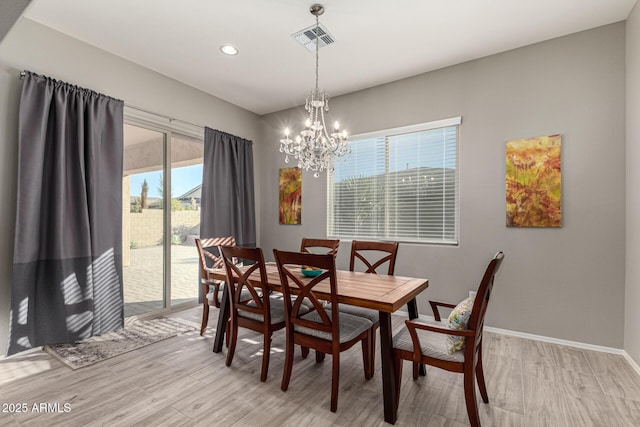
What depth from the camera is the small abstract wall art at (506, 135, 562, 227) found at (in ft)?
9.43

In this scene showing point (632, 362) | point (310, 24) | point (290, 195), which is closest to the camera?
point (632, 362)

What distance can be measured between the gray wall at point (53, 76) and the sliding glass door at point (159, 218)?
40 cm

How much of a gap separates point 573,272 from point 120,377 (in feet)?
13.0

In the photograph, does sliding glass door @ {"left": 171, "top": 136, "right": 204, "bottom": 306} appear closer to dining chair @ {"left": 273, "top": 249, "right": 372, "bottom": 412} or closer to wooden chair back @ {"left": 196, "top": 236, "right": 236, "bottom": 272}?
wooden chair back @ {"left": 196, "top": 236, "right": 236, "bottom": 272}

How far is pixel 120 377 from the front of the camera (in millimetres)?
2297

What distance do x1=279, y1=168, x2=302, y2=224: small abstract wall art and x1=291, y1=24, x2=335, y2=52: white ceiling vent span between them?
6.32 feet

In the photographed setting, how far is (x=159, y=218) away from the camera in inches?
149

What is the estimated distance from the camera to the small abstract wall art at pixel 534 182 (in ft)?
9.43

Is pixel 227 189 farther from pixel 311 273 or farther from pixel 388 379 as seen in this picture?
pixel 388 379

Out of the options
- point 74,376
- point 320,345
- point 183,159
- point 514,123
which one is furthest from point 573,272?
point 183,159

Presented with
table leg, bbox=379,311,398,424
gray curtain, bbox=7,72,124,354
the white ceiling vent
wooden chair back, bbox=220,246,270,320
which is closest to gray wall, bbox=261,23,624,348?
the white ceiling vent

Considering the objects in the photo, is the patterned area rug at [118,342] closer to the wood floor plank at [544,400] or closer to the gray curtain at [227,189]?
the gray curtain at [227,189]

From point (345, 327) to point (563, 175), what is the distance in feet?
8.25

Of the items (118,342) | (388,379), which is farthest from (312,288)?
(118,342)
